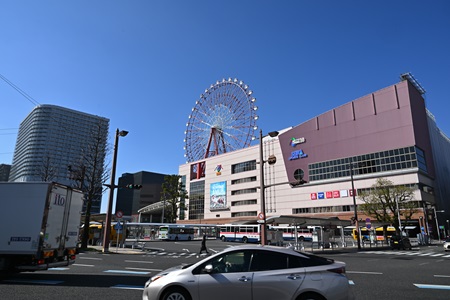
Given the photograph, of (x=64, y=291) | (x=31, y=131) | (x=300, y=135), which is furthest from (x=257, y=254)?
(x=300, y=135)

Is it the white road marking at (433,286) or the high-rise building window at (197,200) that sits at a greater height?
the high-rise building window at (197,200)

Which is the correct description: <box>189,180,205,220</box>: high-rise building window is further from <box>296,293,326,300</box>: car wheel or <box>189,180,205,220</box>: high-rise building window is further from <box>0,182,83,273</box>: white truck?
<box>296,293,326,300</box>: car wheel

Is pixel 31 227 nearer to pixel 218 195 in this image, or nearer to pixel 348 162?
pixel 348 162

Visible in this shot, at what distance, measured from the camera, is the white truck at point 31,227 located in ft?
31.7

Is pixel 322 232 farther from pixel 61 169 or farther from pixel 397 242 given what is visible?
pixel 61 169

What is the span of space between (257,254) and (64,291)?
6.03 m

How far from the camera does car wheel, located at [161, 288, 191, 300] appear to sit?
582 cm

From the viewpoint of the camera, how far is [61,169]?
41.3 m

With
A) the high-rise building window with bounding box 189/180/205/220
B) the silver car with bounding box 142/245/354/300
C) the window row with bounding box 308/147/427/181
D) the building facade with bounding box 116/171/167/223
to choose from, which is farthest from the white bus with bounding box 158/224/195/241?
the building facade with bounding box 116/171/167/223

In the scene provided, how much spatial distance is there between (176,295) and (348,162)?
64.8 metres

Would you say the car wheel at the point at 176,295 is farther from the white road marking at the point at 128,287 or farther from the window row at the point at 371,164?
the window row at the point at 371,164

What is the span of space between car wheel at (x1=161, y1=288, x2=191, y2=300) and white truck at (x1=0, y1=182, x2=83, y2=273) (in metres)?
6.11

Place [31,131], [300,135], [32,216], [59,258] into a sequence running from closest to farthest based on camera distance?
[32,216]
[59,258]
[31,131]
[300,135]

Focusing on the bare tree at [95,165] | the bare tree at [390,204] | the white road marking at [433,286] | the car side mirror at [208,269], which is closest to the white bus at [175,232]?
the bare tree at [95,165]
